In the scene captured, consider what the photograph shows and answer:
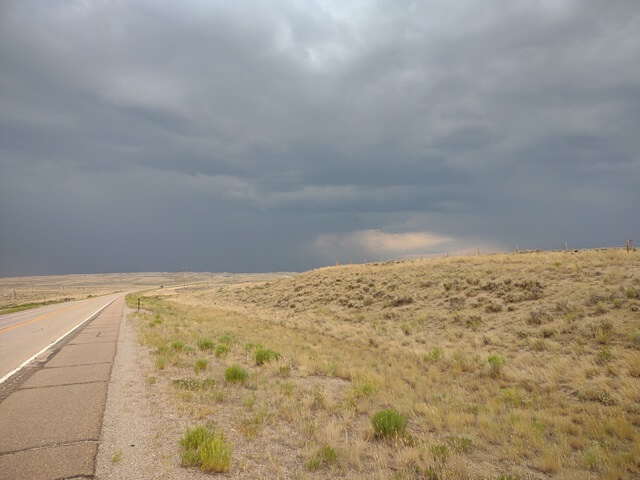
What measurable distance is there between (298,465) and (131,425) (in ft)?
11.0

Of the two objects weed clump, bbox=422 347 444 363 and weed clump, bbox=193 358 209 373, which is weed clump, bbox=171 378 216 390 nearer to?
weed clump, bbox=193 358 209 373

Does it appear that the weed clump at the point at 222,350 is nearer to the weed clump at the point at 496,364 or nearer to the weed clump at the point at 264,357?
the weed clump at the point at 264,357

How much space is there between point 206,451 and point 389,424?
355cm

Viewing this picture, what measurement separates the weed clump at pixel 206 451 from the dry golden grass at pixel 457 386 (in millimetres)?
236

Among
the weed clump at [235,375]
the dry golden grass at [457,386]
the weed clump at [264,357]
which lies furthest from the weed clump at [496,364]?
the weed clump at [235,375]

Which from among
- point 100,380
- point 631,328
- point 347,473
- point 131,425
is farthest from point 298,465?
point 631,328

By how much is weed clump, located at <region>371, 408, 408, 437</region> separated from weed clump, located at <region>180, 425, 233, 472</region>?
114 inches

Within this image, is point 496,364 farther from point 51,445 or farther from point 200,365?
point 51,445

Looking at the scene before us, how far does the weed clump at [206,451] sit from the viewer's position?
5402 millimetres

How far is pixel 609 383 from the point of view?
33.3ft

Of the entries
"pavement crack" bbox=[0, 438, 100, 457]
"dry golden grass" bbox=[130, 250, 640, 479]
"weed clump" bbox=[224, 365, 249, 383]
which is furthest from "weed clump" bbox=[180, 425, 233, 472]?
"weed clump" bbox=[224, 365, 249, 383]

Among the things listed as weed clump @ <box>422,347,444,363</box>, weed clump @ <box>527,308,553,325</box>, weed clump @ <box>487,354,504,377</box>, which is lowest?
weed clump @ <box>422,347,444,363</box>

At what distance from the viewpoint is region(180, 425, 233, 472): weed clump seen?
5.40 metres

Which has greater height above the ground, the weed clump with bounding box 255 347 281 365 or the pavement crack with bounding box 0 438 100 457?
the pavement crack with bounding box 0 438 100 457
